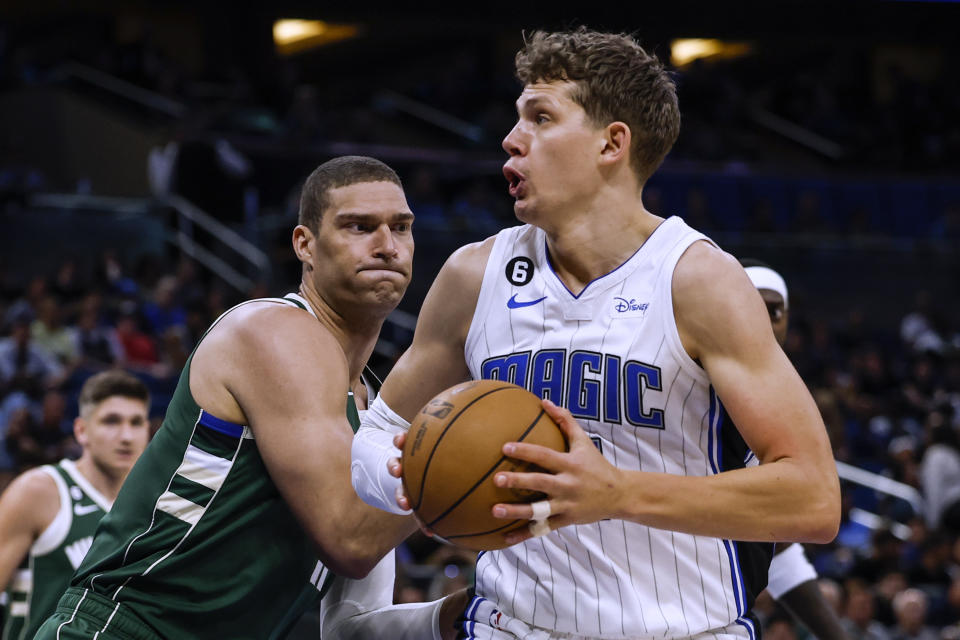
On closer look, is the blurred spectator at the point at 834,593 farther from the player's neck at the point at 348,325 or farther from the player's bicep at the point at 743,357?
the player's bicep at the point at 743,357

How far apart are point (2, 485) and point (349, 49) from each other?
617 inches

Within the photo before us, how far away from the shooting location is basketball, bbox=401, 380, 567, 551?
2268 millimetres

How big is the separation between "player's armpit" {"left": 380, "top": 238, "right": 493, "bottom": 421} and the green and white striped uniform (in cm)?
37

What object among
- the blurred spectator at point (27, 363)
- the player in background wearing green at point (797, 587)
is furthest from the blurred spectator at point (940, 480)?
the blurred spectator at point (27, 363)

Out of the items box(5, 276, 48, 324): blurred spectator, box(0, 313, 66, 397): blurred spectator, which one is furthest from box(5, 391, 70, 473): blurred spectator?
box(5, 276, 48, 324): blurred spectator

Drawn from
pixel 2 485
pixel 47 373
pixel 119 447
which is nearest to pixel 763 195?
pixel 47 373

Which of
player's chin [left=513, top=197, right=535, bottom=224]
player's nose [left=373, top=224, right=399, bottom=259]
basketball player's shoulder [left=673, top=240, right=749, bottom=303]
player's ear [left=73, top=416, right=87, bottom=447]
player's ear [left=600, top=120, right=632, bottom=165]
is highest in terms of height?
player's ear [left=600, top=120, right=632, bottom=165]

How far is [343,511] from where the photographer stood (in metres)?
3.03

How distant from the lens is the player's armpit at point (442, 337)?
9.98 feet

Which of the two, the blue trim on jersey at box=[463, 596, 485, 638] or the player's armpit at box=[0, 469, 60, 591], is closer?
the blue trim on jersey at box=[463, 596, 485, 638]

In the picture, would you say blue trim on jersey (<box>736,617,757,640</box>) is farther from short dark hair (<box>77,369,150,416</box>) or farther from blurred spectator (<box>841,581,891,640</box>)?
blurred spectator (<box>841,581,891,640</box>)

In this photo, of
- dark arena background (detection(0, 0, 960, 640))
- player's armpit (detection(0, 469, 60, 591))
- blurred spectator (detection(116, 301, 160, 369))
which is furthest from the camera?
blurred spectator (detection(116, 301, 160, 369))

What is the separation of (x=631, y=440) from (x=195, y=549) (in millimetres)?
1218

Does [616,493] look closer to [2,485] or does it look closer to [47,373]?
[2,485]
